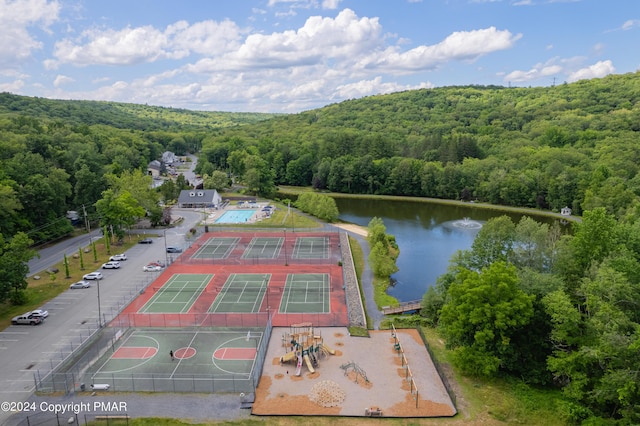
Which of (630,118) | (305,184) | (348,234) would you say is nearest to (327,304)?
(348,234)

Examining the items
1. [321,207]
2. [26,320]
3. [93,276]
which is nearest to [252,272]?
[93,276]

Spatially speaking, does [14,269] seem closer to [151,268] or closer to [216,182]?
[151,268]

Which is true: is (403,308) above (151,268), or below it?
below

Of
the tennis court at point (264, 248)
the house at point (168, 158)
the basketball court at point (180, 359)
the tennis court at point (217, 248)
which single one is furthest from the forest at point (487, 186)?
the tennis court at point (264, 248)

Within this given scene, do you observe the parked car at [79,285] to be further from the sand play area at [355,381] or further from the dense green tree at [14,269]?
the sand play area at [355,381]

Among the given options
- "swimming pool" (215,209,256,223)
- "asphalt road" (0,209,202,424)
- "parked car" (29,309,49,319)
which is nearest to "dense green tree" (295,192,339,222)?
"swimming pool" (215,209,256,223)

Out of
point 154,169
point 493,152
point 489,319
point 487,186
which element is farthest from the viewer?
point 154,169

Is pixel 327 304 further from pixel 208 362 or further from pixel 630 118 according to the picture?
pixel 630 118
